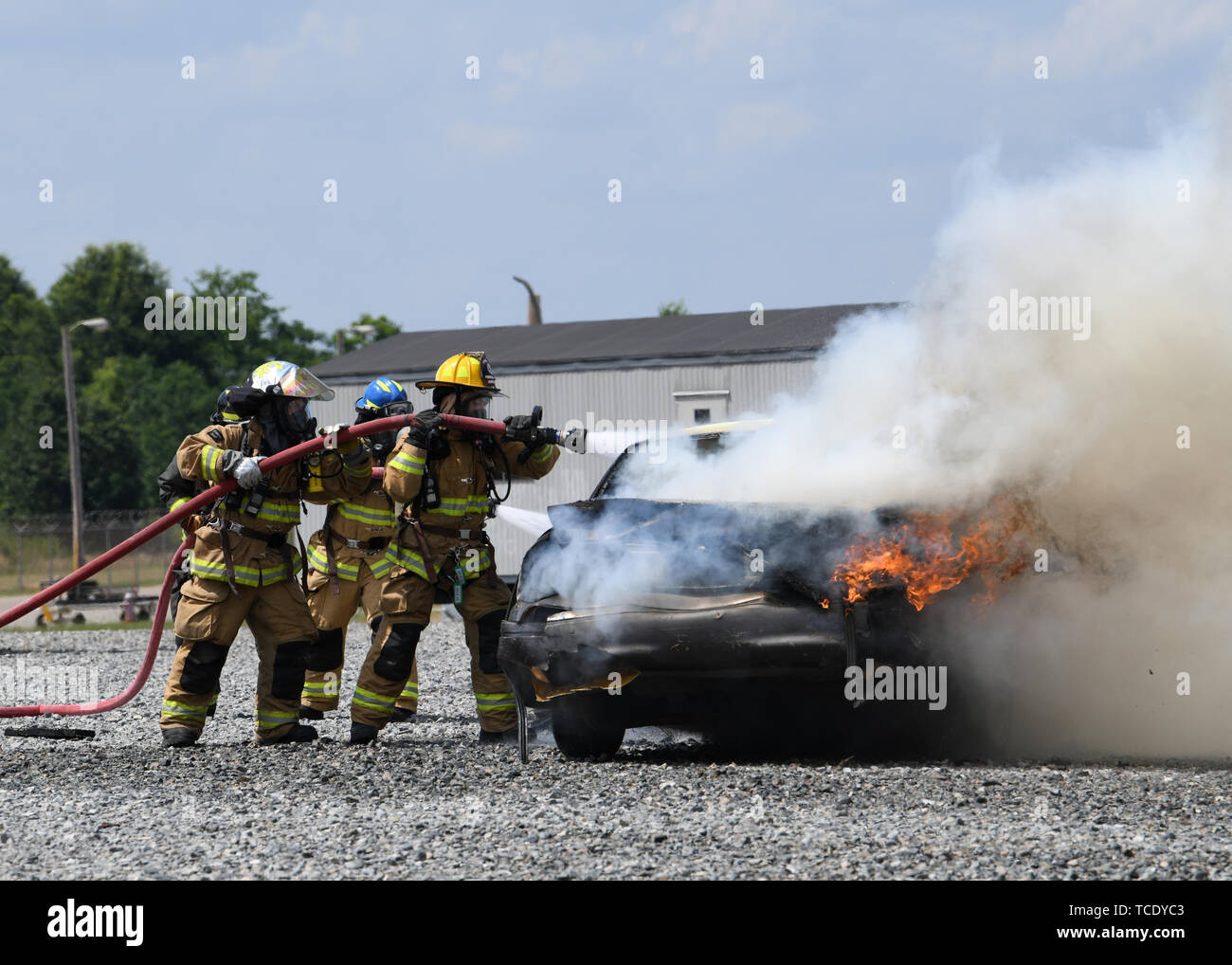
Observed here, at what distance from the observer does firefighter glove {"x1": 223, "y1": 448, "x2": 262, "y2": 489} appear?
752cm

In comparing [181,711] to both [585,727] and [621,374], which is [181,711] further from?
[621,374]

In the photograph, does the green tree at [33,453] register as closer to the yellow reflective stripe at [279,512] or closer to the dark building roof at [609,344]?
the dark building roof at [609,344]

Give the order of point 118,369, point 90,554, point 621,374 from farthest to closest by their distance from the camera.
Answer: point 118,369
point 90,554
point 621,374

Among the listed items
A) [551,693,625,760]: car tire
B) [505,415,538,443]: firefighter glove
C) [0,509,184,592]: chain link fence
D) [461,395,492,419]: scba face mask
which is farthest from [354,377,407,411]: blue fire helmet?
[0,509,184,592]: chain link fence

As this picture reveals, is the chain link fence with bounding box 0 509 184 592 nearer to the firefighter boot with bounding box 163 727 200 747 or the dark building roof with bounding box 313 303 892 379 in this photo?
the dark building roof with bounding box 313 303 892 379

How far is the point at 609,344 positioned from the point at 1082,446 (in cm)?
1993

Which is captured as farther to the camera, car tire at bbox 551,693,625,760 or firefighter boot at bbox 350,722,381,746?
firefighter boot at bbox 350,722,381,746

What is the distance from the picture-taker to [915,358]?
283 inches

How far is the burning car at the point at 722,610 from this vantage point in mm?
6461

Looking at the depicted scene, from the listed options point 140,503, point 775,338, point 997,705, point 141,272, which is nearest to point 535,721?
point 997,705

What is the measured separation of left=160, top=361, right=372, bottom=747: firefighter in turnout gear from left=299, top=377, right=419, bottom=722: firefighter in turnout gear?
1.00m

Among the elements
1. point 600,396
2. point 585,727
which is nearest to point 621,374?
point 600,396

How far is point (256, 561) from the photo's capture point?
25.5 feet

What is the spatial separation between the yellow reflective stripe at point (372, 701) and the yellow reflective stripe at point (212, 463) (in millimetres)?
1291
